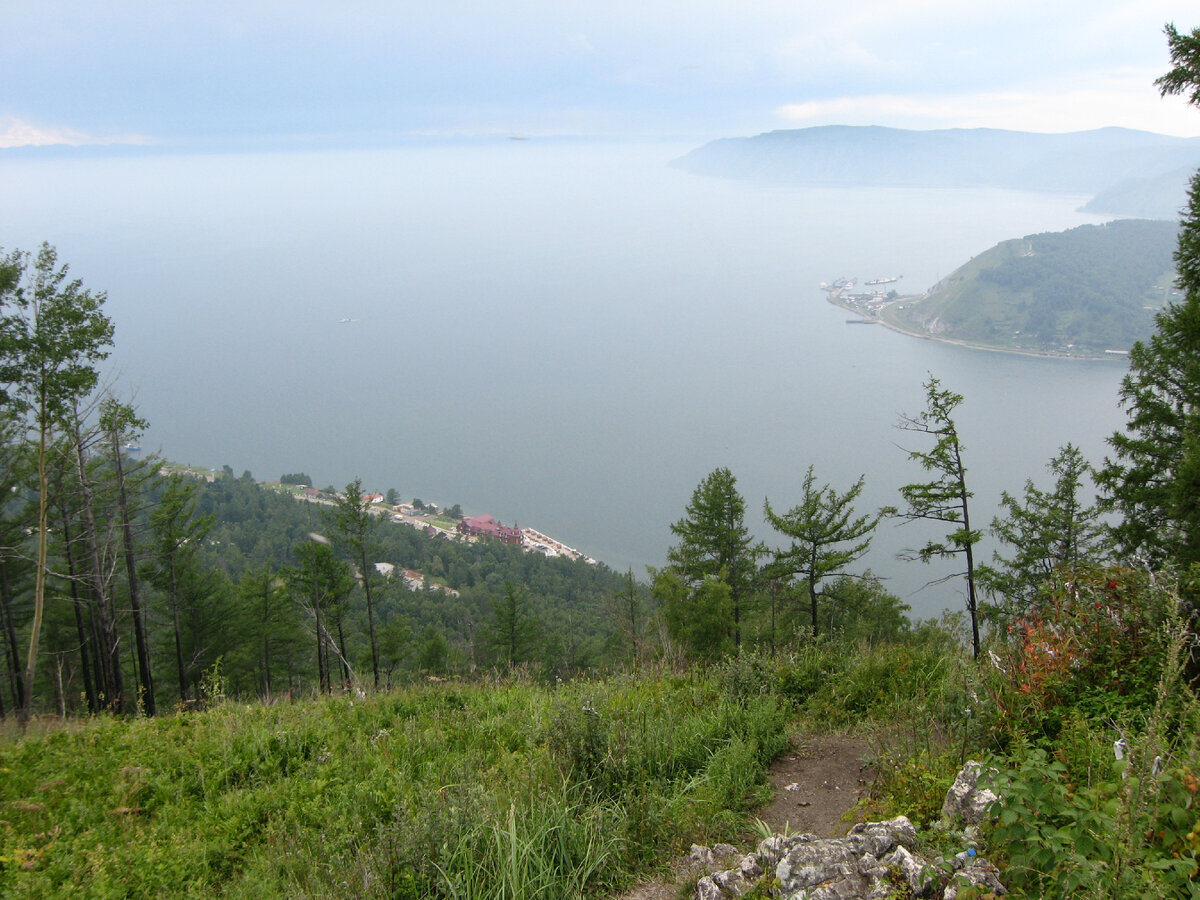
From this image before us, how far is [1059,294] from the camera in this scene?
110062 millimetres

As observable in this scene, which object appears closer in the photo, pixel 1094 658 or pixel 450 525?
pixel 1094 658

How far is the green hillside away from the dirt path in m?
117

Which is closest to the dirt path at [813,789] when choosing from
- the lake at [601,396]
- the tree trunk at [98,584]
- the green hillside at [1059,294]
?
the tree trunk at [98,584]

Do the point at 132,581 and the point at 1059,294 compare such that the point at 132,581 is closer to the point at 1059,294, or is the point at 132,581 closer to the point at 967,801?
the point at 967,801

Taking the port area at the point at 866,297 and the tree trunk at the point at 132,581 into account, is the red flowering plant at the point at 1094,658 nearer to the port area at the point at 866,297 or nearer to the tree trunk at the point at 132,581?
the tree trunk at the point at 132,581

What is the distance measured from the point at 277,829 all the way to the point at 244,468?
9039 centimetres

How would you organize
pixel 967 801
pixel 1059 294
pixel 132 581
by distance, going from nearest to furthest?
1. pixel 967 801
2. pixel 132 581
3. pixel 1059 294

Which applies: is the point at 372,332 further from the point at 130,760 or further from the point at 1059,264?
the point at 130,760

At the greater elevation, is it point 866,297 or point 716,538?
point 866,297

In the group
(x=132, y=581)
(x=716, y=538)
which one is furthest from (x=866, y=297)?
(x=132, y=581)

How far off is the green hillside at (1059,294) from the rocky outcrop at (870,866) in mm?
118177

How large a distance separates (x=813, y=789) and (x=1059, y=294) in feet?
438

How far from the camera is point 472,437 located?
88438 millimetres

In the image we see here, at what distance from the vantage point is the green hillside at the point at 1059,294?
4033 inches
